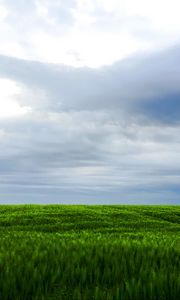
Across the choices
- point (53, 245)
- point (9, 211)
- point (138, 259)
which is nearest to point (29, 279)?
point (138, 259)

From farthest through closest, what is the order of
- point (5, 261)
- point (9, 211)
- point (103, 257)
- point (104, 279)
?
point (9, 211), point (103, 257), point (5, 261), point (104, 279)

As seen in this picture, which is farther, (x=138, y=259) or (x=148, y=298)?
(x=138, y=259)

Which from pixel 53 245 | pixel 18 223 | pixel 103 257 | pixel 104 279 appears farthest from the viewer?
pixel 18 223

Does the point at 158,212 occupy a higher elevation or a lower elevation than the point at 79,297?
higher

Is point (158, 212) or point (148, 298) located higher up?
point (158, 212)

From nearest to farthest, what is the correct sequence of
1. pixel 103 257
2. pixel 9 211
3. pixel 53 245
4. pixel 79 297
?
1. pixel 79 297
2. pixel 103 257
3. pixel 53 245
4. pixel 9 211

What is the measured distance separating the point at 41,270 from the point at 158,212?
31.3 metres

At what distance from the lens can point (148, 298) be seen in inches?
252

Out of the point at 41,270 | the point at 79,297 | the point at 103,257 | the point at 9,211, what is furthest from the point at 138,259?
the point at 9,211

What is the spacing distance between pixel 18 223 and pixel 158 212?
45.6ft

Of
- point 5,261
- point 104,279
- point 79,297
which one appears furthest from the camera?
point 5,261

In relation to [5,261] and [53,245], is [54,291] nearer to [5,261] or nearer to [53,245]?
[5,261]

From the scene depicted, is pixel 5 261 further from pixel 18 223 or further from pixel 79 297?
pixel 18 223

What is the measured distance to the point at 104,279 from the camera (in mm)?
7637
